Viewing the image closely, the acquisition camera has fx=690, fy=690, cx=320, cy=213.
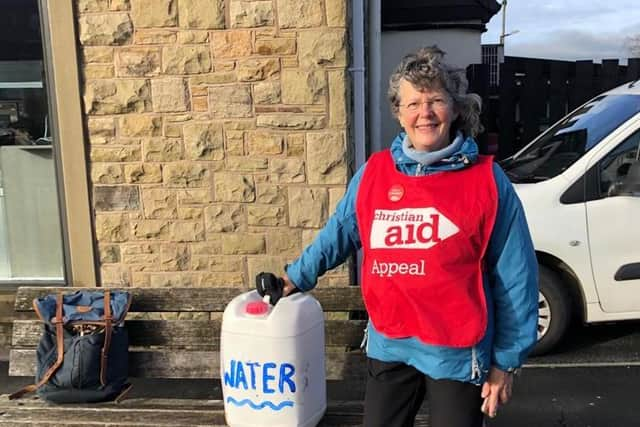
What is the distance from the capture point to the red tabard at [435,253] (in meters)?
2.07

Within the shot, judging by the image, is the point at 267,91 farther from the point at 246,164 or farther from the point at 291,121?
the point at 246,164

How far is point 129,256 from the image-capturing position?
5.09 meters

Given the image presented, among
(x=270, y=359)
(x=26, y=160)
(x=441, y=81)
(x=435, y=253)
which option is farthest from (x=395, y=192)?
(x=26, y=160)

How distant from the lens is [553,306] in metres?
4.62

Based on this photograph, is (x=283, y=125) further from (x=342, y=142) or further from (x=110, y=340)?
(x=110, y=340)

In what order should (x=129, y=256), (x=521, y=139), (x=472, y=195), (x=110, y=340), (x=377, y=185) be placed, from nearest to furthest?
(x=472, y=195), (x=377, y=185), (x=110, y=340), (x=129, y=256), (x=521, y=139)

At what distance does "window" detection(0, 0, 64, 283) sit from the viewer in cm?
515

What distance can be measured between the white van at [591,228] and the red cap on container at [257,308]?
2533 millimetres

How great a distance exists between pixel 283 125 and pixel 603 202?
2.20 meters

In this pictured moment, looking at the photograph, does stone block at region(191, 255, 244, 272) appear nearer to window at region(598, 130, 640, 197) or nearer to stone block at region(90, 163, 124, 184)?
stone block at region(90, 163, 124, 184)

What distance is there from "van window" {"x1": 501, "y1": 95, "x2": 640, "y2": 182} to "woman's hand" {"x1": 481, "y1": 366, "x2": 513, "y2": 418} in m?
Answer: 2.78

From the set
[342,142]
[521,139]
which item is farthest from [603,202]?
[521,139]

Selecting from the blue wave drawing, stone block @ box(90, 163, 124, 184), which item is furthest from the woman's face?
stone block @ box(90, 163, 124, 184)

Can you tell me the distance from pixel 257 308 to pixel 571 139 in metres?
3.25
